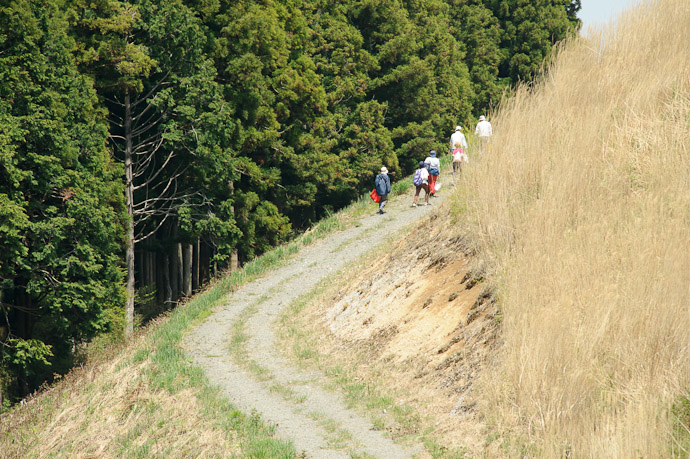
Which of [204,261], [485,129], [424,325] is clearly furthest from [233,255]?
[424,325]

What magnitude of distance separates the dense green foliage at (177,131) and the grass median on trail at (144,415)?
4525 millimetres

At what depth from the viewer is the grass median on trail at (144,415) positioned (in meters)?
10.7

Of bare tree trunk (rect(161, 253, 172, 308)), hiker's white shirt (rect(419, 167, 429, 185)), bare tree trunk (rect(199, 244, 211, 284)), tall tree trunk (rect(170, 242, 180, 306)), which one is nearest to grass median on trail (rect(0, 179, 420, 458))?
hiker's white shirt (rect(419, 167, 429, 185))

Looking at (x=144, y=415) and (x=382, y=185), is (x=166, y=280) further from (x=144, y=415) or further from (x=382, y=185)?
(x=144, y=415)

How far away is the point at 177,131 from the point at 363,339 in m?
14.4

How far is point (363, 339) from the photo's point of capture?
13414 millimetres

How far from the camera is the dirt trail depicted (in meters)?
9.65

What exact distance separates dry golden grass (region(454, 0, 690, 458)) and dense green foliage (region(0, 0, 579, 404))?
41.4ft

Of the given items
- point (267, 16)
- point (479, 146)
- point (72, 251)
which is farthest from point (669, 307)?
point (267, 16)

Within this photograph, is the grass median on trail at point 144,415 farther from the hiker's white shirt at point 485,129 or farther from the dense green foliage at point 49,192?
the hiker's white shirt at point 485,129

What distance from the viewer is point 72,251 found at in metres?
21.3

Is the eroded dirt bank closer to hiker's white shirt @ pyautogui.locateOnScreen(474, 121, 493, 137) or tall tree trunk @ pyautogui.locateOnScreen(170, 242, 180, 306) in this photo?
hiker's white shirt @ pyautogui.locateOnScreen(474, 121, 493, 137)

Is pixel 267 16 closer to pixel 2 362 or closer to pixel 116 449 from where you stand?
pixel 2 362

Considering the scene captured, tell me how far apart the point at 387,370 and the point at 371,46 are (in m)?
29.5
